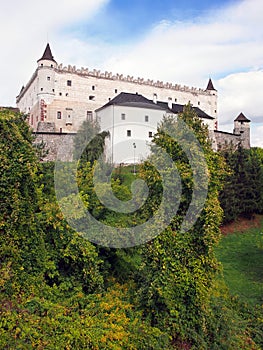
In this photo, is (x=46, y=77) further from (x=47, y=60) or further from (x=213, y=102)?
(x=213, y=102)

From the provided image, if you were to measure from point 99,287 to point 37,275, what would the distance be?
7.66 ft

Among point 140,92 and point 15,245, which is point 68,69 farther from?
point 15,245

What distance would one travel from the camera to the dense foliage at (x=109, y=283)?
33.1 ft

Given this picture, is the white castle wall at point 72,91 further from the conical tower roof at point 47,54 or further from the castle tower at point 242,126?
the castle tower at point 242,126

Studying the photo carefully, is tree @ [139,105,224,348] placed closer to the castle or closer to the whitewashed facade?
the castle

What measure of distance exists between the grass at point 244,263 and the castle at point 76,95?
65.9ft

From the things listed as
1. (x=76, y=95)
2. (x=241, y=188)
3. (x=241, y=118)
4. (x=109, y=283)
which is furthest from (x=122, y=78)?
(x=109, y=283)

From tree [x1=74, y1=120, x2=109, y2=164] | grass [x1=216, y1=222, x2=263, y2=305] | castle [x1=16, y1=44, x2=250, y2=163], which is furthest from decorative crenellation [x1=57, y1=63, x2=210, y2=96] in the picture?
grass [x1=216, y1=222, x2=263, y2=305]

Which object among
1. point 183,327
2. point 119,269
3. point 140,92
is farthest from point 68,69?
point 183,327

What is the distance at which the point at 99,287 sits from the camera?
42.4 ft

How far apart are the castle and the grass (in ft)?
65.9

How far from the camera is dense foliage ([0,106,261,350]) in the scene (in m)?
10.1

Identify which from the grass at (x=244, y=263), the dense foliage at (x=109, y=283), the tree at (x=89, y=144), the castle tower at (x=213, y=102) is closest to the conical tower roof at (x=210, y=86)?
the castle tower at (x=213, y=102)

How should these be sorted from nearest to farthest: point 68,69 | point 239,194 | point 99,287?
point 99,287, point 239,194, point 68,69
